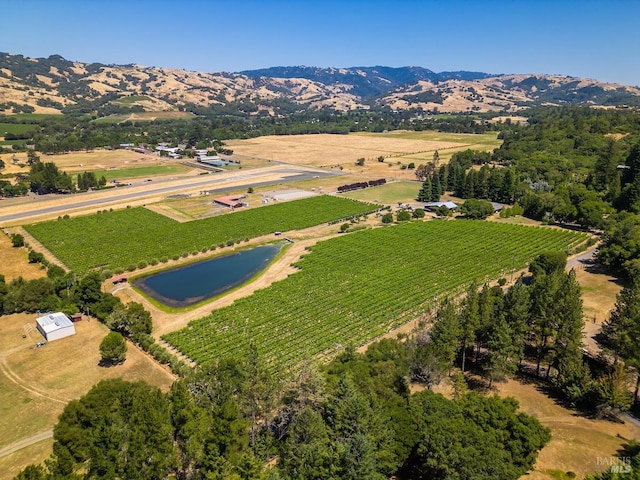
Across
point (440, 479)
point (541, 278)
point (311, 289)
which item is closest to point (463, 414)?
point (440, 479)

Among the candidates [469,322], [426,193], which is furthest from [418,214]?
[469,322]

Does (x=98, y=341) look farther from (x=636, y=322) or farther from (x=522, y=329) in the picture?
(x=636, y=322)

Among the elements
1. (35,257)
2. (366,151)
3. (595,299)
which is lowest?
(35,257)

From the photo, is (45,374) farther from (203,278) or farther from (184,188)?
(184,188)

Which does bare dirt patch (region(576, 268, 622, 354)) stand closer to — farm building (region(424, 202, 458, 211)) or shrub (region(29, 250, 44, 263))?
farm building (region(424, 202, 458, 211))

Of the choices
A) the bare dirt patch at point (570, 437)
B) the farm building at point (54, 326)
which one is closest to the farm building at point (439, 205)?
the bare dirt patch at point (570, 437)

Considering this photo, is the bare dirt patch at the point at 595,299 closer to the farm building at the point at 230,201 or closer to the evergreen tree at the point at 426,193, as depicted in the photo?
the evergreen tree at the point at 426,193

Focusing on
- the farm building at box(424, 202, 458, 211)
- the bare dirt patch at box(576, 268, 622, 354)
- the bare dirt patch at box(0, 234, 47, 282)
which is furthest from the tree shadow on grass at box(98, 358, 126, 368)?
the farm building at box(424, 202, 458, 211)
